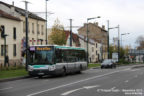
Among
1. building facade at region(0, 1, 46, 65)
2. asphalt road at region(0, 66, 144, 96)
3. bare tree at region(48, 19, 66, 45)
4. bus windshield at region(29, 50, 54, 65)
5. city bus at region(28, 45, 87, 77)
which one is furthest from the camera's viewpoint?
bare tree at region(48, 19, 66, 45)

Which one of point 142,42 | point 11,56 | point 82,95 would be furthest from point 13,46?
point 142,42

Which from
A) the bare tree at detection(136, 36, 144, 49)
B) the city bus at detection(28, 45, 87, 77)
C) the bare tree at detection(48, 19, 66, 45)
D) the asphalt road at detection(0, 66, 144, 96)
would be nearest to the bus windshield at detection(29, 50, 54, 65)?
the city bus at detection(28, 45, 87, 77)

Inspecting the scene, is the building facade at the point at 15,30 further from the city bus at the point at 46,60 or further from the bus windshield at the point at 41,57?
the bus windshield at the point at 41,57

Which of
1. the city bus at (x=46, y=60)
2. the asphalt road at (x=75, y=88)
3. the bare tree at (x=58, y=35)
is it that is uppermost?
the bare tree at (x=58, y=35)

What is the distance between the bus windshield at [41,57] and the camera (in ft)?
86.0

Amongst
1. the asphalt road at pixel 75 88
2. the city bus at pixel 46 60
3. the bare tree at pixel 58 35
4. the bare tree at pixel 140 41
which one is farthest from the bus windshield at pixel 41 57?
the bare tree at pixel 140 41

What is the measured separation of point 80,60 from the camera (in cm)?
3369

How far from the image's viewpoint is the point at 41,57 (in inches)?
1040

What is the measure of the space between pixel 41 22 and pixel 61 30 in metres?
4.23

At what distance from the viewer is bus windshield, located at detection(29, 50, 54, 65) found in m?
26.2

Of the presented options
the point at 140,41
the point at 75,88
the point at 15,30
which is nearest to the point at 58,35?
the point at 15,30

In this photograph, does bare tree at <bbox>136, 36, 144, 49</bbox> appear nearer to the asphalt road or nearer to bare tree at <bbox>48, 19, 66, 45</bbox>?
bare tree at <bbox>48, 19, 66, 45</bbox>

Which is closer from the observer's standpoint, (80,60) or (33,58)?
(33,58)

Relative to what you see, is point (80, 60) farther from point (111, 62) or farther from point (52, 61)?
point (111, 62)
